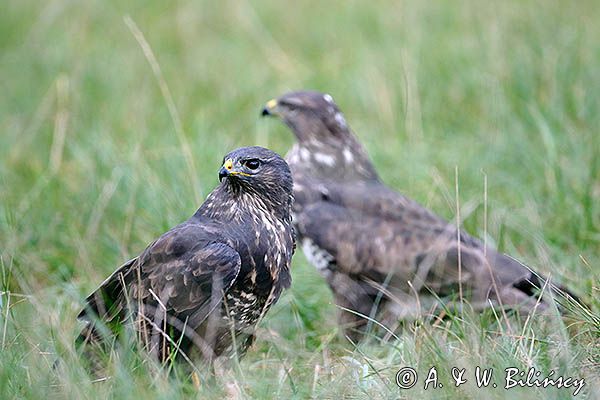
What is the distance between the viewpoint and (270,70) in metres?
8.73

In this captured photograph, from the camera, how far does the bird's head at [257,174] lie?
14.7ft

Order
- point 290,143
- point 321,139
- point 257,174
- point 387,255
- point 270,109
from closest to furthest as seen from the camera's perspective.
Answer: point 257,174 < point 387,255 < point 321,139 < point 270,109 < point 290,143

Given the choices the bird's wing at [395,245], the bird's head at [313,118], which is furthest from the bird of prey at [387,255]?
the bird's head at [313,118]

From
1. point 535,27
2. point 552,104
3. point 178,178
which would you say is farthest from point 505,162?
point 178,178

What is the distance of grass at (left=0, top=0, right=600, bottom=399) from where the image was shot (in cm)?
406

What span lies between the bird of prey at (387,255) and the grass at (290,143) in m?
0.18

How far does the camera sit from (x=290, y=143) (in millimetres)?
7730

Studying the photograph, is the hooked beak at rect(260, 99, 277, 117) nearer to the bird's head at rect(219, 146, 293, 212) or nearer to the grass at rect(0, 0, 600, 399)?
the grass at rect(0, 0, 600, 399)

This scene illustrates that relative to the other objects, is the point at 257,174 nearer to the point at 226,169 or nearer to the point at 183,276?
the point at 226,169

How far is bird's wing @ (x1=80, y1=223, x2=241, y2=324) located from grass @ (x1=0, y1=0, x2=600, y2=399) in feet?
0.99

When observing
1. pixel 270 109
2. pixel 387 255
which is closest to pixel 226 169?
pixel 387 255

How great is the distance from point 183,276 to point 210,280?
4.6 inches

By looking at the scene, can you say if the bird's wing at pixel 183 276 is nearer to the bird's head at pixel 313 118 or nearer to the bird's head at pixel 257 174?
the bird's head at pixel 257 174

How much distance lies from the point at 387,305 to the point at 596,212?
→ 1.35m
